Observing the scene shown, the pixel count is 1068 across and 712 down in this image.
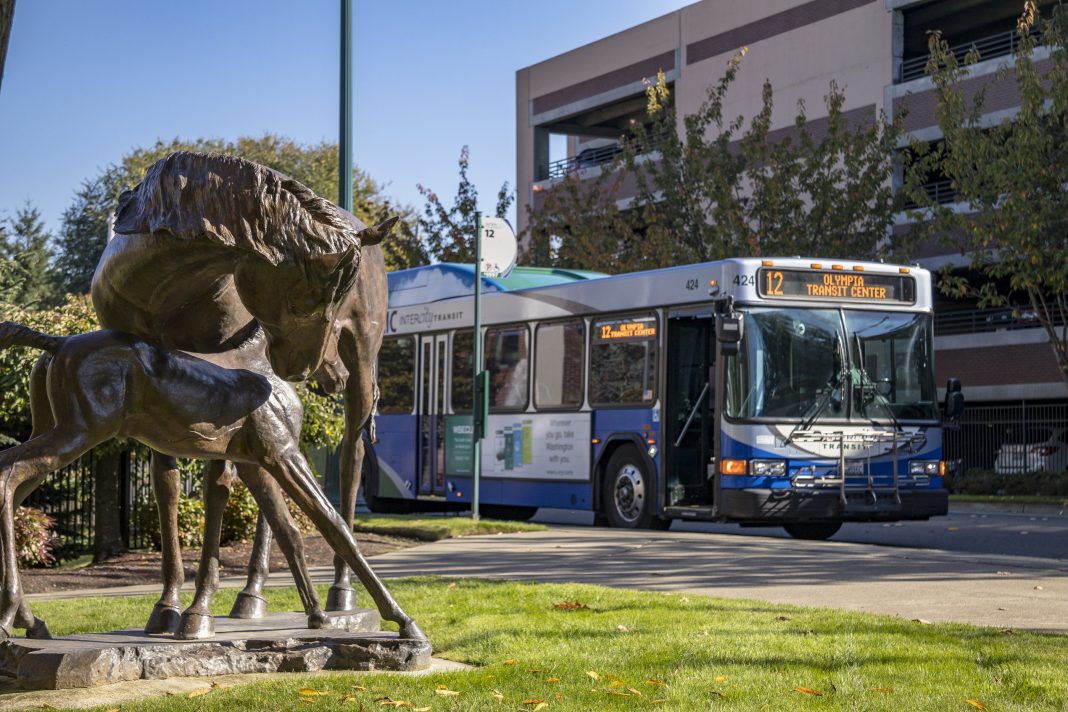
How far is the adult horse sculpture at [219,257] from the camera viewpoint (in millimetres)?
4910

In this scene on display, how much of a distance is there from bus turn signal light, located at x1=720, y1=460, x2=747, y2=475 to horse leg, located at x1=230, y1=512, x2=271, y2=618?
32.3 ft

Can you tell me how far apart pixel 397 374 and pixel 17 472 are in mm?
16885

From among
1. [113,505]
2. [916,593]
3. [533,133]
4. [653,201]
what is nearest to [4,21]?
[916,593]

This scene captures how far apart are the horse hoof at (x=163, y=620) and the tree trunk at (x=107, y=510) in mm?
7214

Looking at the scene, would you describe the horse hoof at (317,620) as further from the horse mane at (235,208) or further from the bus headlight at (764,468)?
the bus headlight at (764,468)

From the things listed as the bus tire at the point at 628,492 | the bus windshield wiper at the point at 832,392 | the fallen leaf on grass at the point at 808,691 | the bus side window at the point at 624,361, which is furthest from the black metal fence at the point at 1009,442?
the fallen leaf on grass at the point at 808,691

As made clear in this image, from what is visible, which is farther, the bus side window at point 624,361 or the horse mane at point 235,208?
the bus side window at point 624,361

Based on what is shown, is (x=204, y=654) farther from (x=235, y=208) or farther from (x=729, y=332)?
(x=729, y=332)

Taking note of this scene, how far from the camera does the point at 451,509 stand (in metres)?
22.2

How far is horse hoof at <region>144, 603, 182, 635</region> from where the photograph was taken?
244 inches

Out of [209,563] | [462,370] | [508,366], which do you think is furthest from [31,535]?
[462,370]

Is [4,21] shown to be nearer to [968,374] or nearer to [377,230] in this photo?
[377,230]

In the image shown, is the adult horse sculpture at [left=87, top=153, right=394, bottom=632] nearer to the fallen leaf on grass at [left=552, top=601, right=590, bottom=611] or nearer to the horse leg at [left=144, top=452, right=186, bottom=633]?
the horse leg at [left=144, top=452, right=186, bottom=633]

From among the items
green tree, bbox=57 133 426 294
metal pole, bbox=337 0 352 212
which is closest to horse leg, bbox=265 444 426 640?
metal pole, bbox=337 0 352 212
